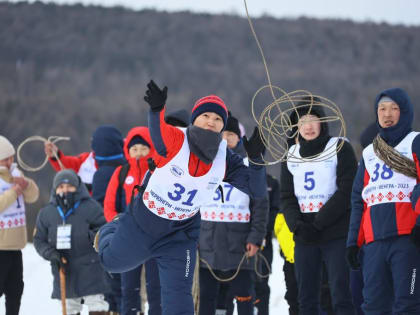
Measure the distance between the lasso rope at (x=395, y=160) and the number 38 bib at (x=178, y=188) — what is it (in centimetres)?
116

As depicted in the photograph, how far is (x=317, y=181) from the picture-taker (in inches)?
221

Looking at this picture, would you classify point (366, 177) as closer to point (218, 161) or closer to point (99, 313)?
point (218, 161)

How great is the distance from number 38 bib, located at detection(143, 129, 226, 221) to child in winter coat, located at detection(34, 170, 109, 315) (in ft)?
6.32

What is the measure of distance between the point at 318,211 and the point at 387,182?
33.9 inches

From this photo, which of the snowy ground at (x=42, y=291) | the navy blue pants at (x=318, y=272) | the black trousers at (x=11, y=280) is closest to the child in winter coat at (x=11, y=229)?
the black trousers at (x=11, y=280)

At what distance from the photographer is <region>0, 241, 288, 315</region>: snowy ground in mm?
8242

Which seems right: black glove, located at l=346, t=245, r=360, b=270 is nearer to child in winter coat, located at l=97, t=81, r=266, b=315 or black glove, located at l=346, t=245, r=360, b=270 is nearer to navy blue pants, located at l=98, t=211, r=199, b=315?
child in winter coat, located at l=97, t=81, r=266, b=315

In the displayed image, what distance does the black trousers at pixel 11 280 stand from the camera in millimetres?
6473

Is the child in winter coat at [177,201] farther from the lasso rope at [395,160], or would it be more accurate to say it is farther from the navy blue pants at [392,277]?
the navy blue pants at [392,277]

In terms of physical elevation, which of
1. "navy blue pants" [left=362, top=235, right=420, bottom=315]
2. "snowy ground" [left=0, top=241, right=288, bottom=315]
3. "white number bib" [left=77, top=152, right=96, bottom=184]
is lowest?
"snowy ground" [left=0, top=241, right=288, bottom=315]

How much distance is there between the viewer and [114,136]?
26.2 ft

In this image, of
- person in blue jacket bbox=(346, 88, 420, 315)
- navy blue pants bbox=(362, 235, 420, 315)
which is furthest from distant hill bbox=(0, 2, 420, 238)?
navy blue pants bbox=(362, 235, 420, 315)

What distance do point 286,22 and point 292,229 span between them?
52.1 m

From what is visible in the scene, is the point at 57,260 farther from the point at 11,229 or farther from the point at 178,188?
the point at 178,188
